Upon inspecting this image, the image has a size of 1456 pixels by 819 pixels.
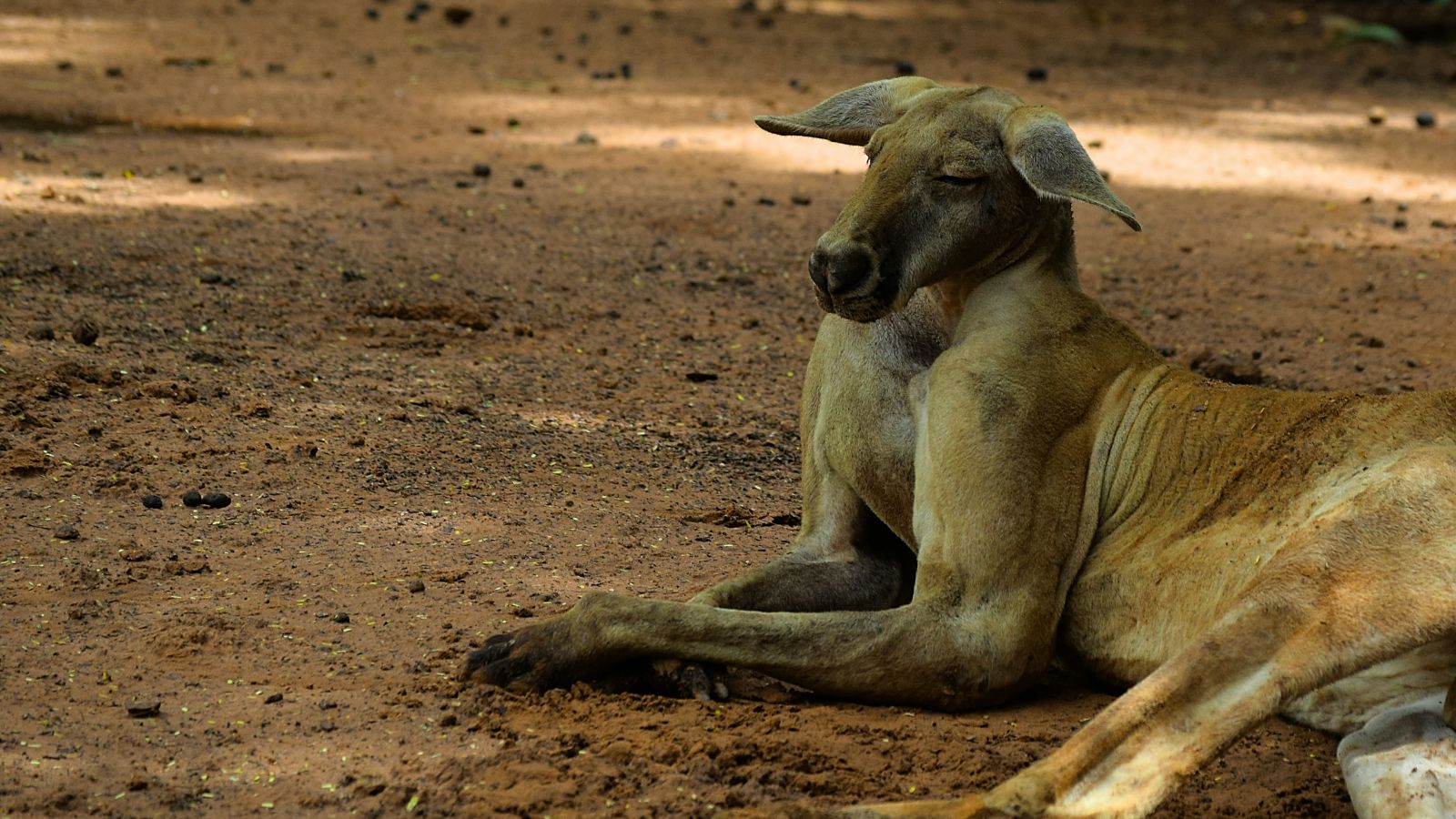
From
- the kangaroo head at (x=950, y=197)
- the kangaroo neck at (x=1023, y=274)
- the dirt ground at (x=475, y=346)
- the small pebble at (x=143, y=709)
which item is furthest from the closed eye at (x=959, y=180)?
the small pebble at (x=143, y=709)

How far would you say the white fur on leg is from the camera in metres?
3.15

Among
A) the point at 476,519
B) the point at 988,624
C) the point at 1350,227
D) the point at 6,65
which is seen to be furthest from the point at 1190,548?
the point at 6,65

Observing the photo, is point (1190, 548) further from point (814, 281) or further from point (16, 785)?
point (16, 785)

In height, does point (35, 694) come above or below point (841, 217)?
below

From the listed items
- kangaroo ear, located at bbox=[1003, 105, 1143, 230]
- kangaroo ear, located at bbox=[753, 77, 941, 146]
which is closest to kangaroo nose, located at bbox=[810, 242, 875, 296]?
kangaroo ear, located at bbox=[1003, 105, 1143, 230]

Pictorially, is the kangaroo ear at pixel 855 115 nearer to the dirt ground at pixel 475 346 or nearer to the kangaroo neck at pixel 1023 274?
the kangaroo neck at pixel 1023 274

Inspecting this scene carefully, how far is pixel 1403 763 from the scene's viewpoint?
322 cm

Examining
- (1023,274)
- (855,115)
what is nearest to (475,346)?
(855,115)

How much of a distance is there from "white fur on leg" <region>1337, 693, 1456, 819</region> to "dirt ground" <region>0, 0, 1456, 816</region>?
98 mm

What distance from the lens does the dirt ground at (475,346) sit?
3.32m

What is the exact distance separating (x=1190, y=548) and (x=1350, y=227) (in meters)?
5.11

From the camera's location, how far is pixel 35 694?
11.0 ft

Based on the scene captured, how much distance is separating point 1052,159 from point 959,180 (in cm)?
22

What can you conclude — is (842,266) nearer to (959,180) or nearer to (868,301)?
(868,301)
